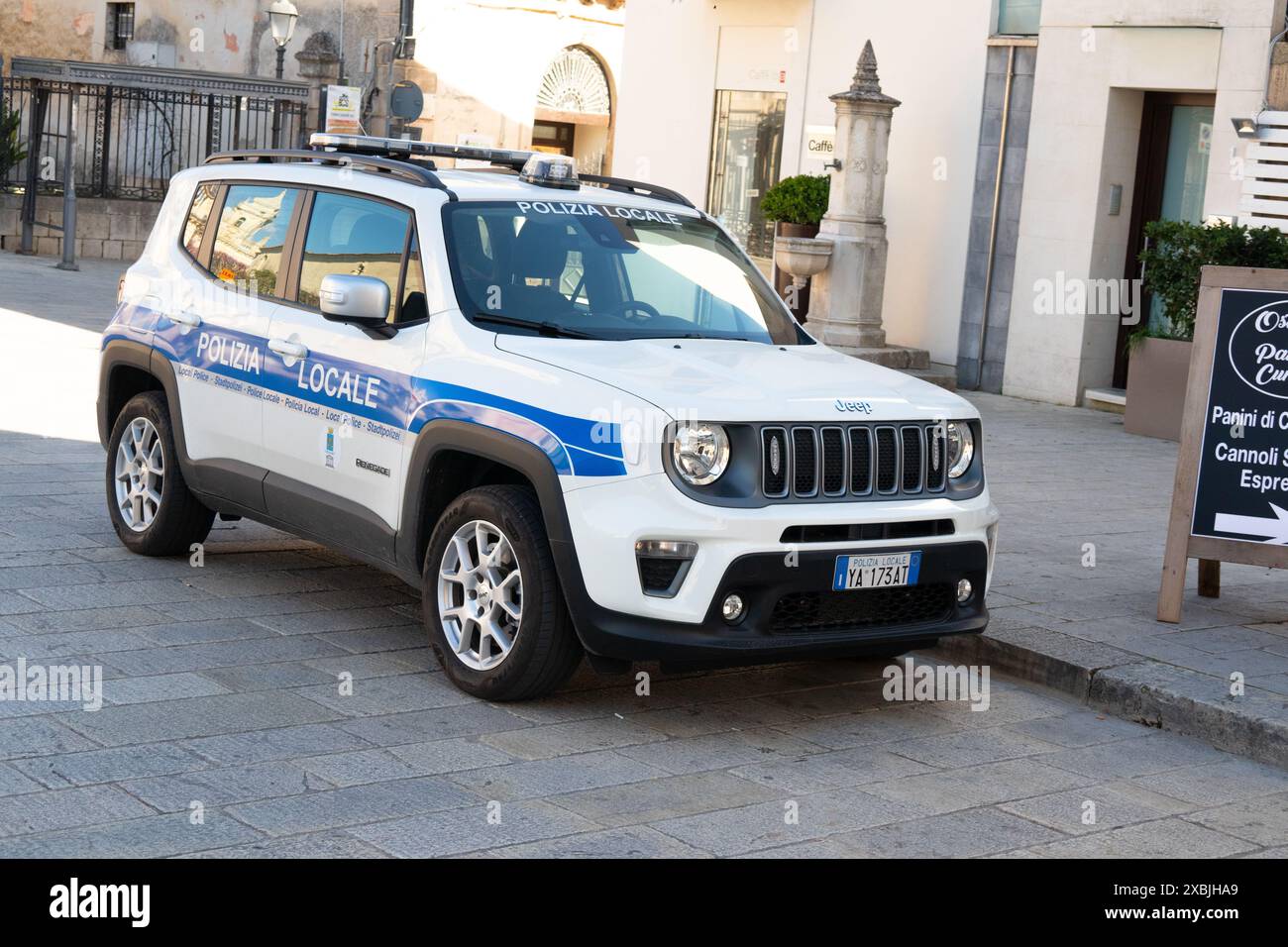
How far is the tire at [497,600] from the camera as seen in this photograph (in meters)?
5.83

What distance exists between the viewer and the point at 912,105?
18219mm

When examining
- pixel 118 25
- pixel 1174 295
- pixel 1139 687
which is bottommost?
pixel 1139 687

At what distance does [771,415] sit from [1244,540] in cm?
297

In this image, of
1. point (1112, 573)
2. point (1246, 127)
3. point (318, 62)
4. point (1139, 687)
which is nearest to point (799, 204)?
point (1246, 127)

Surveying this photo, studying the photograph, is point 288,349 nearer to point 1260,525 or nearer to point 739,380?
point 739,380

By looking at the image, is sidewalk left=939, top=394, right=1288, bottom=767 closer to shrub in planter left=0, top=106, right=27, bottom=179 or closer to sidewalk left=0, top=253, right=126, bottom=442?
sidewalk left=0, top=253, right=126, bottom=442

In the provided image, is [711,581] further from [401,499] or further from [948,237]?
[948,237]

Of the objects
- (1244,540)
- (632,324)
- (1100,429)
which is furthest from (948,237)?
(632,324)

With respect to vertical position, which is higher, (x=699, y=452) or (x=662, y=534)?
(x=699, y=452)

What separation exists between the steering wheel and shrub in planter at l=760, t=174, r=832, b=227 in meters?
11.7

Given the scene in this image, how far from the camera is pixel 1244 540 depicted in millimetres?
7594

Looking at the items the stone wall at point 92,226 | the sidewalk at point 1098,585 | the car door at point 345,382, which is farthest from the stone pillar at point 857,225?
the stone wall at point 92,226

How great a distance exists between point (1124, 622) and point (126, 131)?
74.2 ft

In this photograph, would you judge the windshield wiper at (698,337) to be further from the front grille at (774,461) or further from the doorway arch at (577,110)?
the doorway arch at (577,110)
